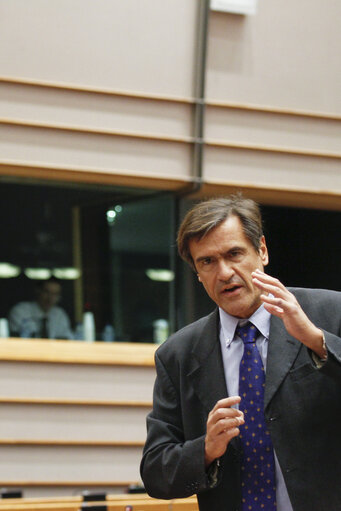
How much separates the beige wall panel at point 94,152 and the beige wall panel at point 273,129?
282 mm

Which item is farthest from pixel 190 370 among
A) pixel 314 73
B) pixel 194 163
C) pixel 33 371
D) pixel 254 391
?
pixel 314 73

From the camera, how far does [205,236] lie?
202 cm

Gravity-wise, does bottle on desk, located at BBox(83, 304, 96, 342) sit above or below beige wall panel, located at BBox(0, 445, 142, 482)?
above

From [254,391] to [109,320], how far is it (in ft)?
12.7

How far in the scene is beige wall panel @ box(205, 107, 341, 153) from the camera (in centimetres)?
582

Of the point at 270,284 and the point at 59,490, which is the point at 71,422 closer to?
the point at 59,490

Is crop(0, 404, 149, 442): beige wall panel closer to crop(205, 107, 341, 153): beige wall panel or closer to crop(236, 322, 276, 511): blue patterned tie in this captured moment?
crop(205, 107, 341, 153): beige wall panel

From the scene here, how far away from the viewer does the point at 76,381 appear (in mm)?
5418

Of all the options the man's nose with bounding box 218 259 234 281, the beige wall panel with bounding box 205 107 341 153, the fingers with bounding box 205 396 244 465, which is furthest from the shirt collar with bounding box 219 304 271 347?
the beige wall panel with bounding box 205 107 341 153

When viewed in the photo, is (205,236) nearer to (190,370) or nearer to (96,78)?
(190,370)

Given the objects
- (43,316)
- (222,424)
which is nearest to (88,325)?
(43,316)

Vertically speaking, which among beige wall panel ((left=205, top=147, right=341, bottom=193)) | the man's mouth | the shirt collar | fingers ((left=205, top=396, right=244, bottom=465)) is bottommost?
fingers ((left=205, top=396, right=244, bottom=465))

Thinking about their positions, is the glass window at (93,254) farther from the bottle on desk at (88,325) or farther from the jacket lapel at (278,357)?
the jacket lapel at (278,357)

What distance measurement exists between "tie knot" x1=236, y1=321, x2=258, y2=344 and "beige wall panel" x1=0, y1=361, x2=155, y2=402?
11.5ft
